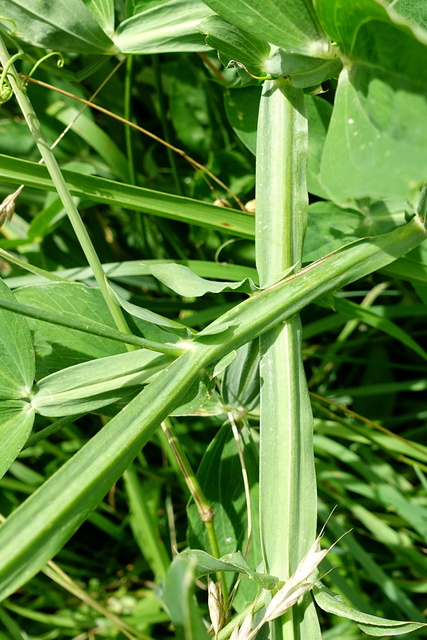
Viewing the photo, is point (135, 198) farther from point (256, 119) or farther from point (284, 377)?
point (284, 377)

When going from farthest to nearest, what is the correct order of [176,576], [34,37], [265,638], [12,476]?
[12,476] < [34,37] < [265,638] < [176,576]

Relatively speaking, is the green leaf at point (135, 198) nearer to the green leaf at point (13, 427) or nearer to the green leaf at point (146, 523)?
the green leaf at point (13, 427)

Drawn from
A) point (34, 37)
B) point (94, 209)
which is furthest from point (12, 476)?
point (34, 37)

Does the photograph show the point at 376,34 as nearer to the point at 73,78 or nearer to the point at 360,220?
the point at 360,220

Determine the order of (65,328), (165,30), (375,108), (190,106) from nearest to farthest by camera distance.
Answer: (375,108) → (65,328) → (165,30) → (190,106)

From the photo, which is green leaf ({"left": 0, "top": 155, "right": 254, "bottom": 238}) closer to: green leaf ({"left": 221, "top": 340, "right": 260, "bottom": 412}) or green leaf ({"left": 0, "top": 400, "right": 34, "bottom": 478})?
green leaf ({"left": 221, "top": 340, "right": 260, "bottom": 412})

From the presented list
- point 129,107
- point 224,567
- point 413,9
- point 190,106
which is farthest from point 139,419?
point 190,106
